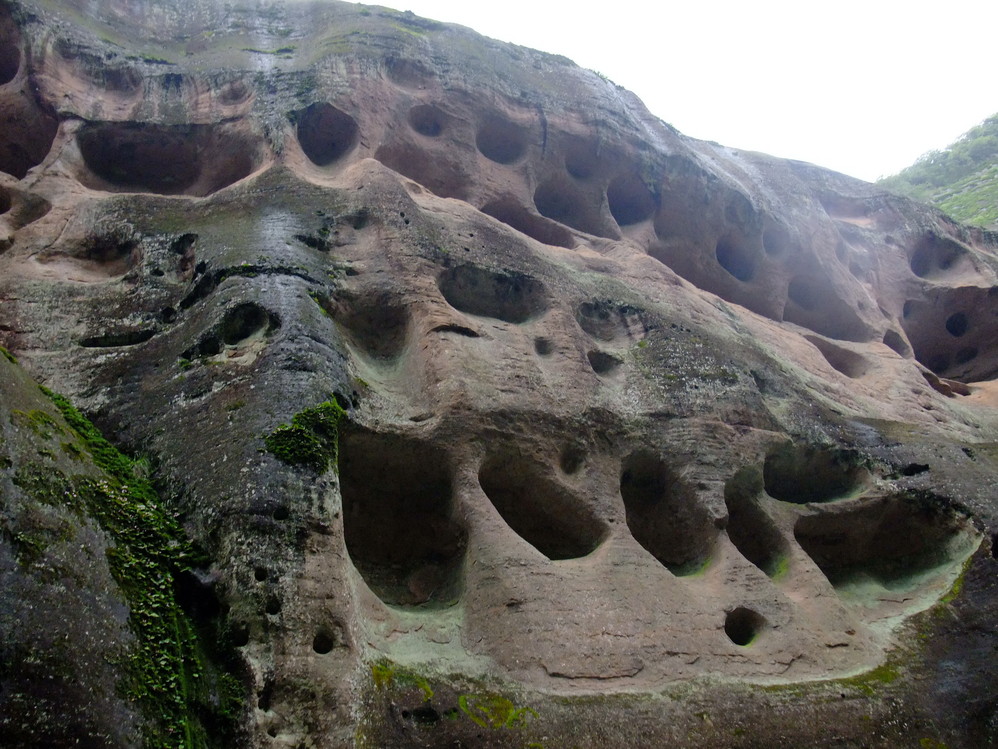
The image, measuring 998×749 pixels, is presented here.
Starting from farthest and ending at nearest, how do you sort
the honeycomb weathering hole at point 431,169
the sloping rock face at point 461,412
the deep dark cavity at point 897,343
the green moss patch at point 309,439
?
1. the deep dark cavity at point 897,343
2. the honeycomb weathering hole at point 431,169
3. the green moss patch at point 309,439
4. the sloping rock face at point 461,412

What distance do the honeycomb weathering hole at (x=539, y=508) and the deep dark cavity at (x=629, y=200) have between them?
8.56 m

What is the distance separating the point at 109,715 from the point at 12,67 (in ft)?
39.3

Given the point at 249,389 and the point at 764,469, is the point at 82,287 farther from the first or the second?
the point at 764,469

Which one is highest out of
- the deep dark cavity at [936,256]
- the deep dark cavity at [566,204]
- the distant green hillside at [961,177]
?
the distant green hillside at [961,177]

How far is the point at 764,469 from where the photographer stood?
8.31m

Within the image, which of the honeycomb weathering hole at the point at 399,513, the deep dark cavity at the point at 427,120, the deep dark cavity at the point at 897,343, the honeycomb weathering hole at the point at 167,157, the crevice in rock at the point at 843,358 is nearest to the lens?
the honeycomb weathering hole at the point at 399,513

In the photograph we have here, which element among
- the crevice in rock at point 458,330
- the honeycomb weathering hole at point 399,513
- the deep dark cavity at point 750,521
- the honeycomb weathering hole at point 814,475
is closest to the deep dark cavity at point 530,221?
the crevice in rock at point 458,330

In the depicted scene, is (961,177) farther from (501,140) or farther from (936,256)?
(501,140)

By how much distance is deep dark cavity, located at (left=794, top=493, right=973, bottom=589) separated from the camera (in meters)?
7.78

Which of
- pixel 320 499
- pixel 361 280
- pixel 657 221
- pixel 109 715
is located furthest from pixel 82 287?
pixel 657 221

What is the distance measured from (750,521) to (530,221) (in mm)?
6777

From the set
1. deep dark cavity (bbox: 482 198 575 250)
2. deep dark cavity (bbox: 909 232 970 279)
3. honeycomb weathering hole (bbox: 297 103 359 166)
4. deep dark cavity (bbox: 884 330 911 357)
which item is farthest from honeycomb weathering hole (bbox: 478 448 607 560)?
deep dark cavity (bbox: 909 232 970 279)

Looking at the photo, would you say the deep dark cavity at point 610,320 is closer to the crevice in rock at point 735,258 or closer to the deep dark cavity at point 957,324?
the crevice in rock at point 735,258

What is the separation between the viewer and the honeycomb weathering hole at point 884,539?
774 cm
